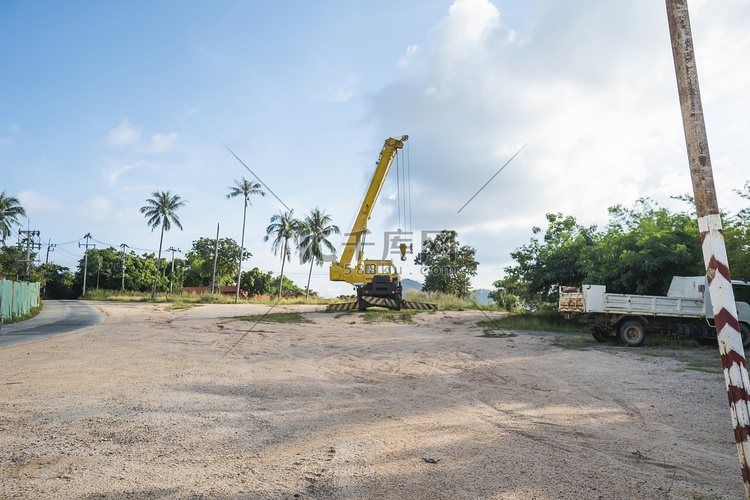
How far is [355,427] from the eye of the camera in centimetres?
523

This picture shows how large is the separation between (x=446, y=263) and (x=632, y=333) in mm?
28778

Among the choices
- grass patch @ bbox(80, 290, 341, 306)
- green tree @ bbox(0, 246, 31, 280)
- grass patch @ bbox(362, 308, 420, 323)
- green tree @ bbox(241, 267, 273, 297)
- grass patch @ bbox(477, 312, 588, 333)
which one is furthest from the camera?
green tree @ bbox(241, 267, 273, 297)

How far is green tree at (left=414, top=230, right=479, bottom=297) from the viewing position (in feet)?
136

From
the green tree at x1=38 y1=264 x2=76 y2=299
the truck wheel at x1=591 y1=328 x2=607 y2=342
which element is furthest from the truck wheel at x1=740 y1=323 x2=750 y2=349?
the green tree at x1=38 y1=264 x2=76 y2=299

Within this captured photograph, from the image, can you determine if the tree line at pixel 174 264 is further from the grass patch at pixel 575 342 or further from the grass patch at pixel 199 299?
the grass patch at pixel 575 342

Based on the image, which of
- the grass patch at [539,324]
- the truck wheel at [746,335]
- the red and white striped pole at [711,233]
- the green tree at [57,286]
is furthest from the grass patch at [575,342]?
the green tree at [57,286]

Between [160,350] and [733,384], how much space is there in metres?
11.0

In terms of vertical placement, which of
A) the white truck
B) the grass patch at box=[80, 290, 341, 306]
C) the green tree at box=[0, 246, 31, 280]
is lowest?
the grass patch at box=[80, 290, 341, 306]

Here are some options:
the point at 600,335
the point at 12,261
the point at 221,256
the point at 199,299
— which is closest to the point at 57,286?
the point at 12,261

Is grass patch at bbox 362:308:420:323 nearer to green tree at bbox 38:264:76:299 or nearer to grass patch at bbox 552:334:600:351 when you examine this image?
grass patch at bbox 552:334:600:351

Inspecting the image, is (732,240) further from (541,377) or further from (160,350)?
(160,350)

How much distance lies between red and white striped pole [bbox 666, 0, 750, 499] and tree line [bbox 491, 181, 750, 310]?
523 inches

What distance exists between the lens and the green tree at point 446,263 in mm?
41438

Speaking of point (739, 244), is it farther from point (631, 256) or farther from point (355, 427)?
point (355, 427)
